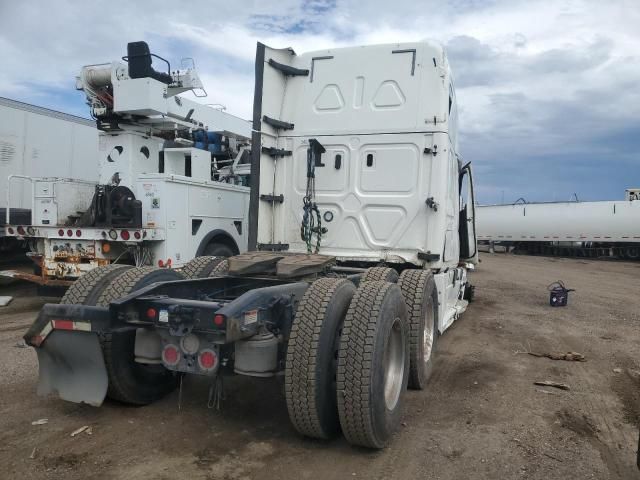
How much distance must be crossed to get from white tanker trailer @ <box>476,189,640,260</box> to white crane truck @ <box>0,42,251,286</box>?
23.7 metres

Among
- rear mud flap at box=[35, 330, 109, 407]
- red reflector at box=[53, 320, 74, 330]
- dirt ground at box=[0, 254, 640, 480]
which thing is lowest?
dirt ground at box=[0, 254, 640, 480]

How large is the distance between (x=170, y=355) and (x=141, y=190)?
5102 mm

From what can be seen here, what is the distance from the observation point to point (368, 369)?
3676 millimetres

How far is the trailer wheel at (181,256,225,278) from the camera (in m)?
5.48

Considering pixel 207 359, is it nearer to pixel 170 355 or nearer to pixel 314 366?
pixel 170 355

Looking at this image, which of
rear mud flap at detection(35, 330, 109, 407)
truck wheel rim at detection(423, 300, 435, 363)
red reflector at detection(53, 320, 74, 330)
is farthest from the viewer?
truck wheel rim at detection(423, 300, 435, 363)

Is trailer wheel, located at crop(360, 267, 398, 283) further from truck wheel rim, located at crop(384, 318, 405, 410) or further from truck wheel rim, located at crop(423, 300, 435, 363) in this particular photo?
truck wheel rim, located at crop(384, 318, 405, 410)

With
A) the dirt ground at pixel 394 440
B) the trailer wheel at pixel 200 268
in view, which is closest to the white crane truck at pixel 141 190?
the dirt ground at pixel 394 440

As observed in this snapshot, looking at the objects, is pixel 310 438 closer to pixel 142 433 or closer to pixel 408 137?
pixel 142 433

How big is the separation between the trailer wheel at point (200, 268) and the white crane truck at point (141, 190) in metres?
2.55

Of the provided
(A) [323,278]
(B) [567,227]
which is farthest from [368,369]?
(B) [567,227]

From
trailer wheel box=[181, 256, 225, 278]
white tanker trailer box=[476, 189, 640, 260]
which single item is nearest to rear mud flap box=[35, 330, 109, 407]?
trailer wheel box=[181, 256, 225, 278]

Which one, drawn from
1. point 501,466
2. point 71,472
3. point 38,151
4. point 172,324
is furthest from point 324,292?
point 38,151

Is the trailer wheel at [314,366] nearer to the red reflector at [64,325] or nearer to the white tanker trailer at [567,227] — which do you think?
the red reflector at [64,325]
